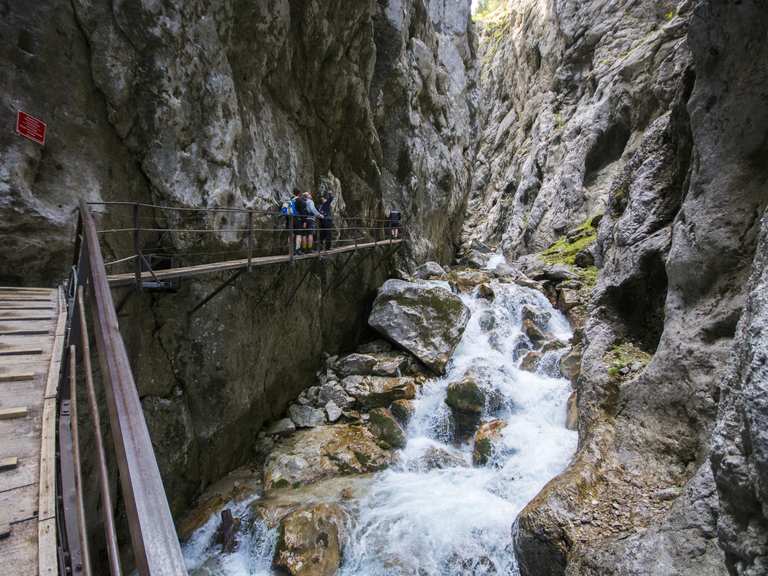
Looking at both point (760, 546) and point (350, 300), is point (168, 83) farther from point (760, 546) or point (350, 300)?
point (760, 546)

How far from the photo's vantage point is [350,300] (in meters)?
14.1

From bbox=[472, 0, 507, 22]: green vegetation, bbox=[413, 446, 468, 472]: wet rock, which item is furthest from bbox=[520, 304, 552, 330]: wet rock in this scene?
bbox=[472, 0, 507, 22]: green vegetation

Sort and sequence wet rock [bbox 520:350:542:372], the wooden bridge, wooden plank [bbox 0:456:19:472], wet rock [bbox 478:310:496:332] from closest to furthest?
the wooden bridge
wooden plank [bbox 0:456:19:472]
wet rock [bbox 520:350:542:372]
wet rock [bbox 478:310:496:332]

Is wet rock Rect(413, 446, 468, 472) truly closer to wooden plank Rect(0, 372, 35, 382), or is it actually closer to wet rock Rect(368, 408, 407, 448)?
wet rock Rect(368, 408, 407, 448)

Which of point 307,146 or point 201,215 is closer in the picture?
point 201,215

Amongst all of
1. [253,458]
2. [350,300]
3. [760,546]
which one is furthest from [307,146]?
[760,546]

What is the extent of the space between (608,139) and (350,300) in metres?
18.1

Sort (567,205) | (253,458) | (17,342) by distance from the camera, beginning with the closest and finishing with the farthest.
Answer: (17,342)
(253,458)
(567,205)

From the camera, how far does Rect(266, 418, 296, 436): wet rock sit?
9.88m

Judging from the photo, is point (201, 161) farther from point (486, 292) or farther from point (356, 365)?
point (486, 292)

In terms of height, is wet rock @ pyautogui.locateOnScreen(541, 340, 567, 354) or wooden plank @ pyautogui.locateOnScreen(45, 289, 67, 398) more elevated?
wooden plank @ pyautogui.locateOnScreen(45, 289, 67, 398)

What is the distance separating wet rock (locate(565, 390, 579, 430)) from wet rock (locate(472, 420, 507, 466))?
138 cm

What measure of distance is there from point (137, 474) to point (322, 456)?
27.8ft

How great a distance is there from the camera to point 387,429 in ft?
32.3
